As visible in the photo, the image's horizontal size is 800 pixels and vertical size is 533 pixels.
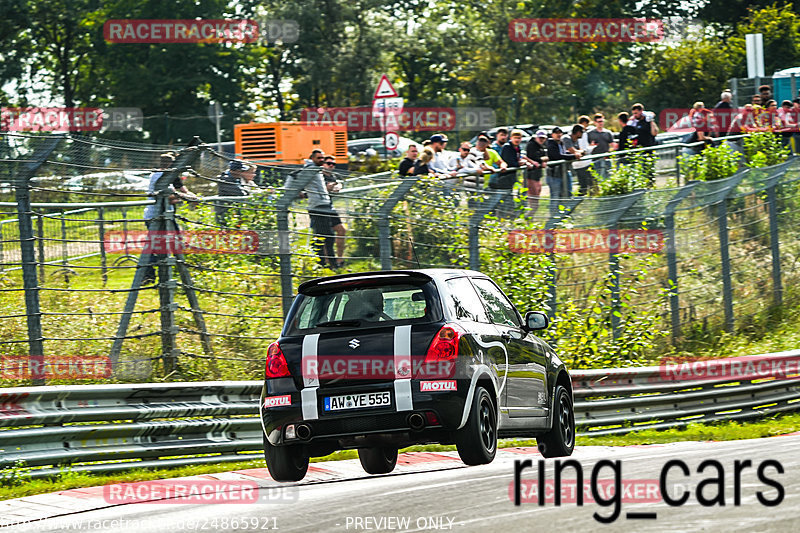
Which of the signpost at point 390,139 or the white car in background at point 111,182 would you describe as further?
the signpost at point 390,139


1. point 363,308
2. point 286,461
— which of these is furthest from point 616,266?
A: point 286,461

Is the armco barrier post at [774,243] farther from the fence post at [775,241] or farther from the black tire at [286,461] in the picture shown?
the black tire at [286,461]

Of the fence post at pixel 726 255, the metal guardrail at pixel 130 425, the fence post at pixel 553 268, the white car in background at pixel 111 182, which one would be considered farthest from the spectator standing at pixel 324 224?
the fence post at pixel 726 255

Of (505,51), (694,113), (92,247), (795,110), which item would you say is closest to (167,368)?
(92,247)

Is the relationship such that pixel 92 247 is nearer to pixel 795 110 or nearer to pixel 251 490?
pixel 251 490

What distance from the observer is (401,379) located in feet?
31.6

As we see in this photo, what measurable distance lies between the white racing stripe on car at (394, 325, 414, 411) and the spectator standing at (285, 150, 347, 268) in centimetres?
573

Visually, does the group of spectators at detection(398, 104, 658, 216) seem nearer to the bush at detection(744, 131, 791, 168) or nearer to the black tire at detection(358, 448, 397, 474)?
the bush at detection(744, 131, 791, 168)

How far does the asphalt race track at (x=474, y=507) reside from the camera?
26.2 ft

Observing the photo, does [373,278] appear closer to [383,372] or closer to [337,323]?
[337,323]

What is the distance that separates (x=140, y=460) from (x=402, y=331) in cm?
342

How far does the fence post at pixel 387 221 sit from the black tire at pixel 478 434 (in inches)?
249

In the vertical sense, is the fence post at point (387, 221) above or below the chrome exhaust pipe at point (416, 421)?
above

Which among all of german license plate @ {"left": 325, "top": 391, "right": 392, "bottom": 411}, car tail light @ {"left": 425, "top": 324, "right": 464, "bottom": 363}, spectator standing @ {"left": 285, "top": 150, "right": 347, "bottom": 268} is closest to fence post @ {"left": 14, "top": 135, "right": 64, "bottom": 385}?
spectator standing @ {"left": 285, "top": 150, "right": 347, "bottom": 268}
